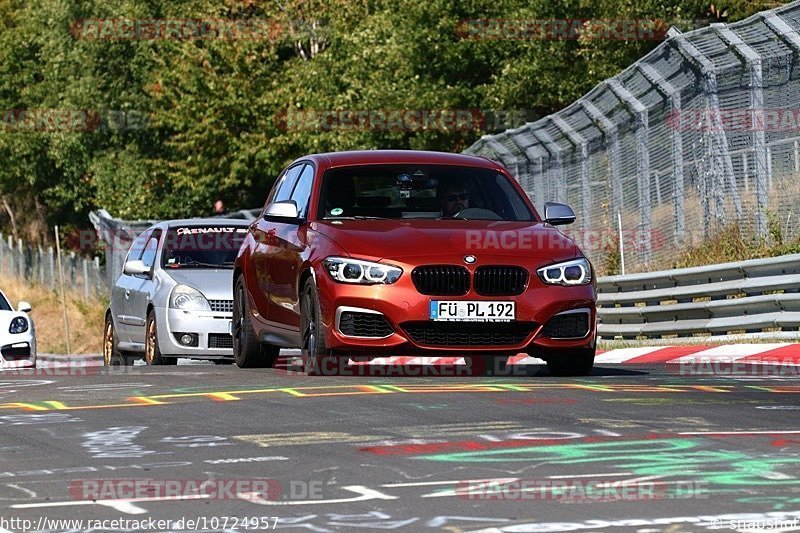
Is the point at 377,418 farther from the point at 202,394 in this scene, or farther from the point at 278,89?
the point at 278,89

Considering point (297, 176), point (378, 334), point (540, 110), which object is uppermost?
point (540, 110)

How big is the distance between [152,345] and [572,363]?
21.6 ft

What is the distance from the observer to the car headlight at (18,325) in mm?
20625

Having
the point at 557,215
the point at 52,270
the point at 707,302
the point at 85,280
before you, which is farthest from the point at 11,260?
the point at 557,215

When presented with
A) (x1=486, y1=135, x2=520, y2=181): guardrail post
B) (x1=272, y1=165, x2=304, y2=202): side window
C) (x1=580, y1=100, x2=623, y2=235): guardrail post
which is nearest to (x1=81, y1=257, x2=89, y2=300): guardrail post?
(x1=486, y1=135, x2=520, y2=181): guardrail post

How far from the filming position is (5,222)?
72.5 metres

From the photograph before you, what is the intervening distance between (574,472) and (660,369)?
7.30m

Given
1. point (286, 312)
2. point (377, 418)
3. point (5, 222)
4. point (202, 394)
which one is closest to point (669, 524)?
→ point (377, 418)

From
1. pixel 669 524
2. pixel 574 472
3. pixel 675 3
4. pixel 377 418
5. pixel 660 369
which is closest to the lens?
pixel 669 524

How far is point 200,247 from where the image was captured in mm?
19328

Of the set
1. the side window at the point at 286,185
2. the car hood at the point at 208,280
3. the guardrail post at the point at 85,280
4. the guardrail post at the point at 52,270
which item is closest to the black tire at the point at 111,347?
the car hood at the point at 208,280

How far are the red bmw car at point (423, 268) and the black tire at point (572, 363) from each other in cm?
1

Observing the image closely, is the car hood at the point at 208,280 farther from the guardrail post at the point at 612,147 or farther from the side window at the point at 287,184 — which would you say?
the guardrail post at the point at 612,147

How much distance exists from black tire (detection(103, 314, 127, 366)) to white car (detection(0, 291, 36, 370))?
0.85m
